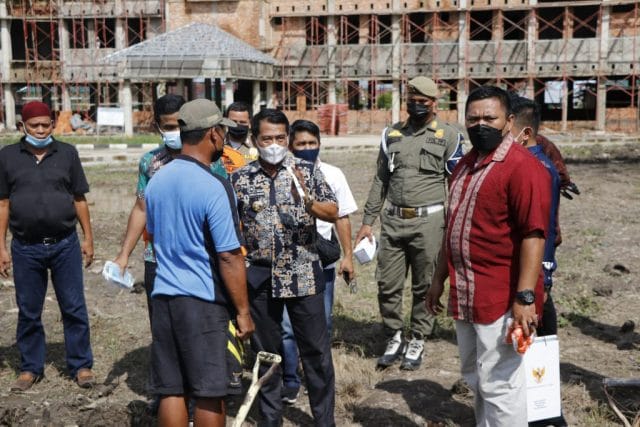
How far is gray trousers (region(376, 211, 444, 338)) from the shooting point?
17.7 feet

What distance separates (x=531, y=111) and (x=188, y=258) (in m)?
2.15

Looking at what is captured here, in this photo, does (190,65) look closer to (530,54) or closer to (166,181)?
(530,54)

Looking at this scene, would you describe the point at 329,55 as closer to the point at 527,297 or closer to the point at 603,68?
the point at 603,68

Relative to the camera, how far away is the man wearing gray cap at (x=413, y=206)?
5.38 m

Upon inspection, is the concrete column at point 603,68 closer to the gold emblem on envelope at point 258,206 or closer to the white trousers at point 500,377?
the gold emblem on envelope at point 258,206

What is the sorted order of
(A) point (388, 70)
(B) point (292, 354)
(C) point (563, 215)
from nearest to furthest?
(B) point (292, 354)
(C) point (563, 215)
(A) point (388, 70)

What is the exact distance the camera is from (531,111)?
4.35m

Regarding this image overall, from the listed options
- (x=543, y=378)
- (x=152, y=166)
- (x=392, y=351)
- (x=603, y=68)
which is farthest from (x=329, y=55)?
(x=543, y=378)

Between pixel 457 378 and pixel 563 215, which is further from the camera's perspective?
pixel 563 215

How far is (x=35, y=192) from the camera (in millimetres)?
5129

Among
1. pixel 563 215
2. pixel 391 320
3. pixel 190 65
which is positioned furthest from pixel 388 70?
pixel 391 320

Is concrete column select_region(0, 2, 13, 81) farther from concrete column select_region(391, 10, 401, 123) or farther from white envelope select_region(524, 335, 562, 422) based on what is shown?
white envelope select_region(524, 335, 562, 422)

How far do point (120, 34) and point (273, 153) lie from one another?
35.2 meters

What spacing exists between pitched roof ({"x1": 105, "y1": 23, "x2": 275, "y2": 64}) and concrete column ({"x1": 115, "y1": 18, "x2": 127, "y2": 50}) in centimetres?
455
